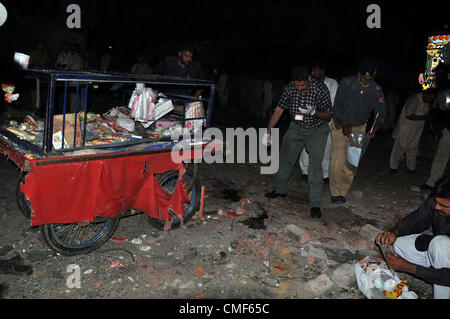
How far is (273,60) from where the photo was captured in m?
19.8

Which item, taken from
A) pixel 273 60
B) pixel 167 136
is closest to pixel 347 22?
pixel 273 60

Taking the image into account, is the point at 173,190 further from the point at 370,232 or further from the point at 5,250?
the point at 370,232

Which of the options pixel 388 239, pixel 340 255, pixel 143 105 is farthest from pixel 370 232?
pixel 143 105

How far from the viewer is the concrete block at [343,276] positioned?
3387mm

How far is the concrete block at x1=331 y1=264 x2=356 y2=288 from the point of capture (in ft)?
11.1

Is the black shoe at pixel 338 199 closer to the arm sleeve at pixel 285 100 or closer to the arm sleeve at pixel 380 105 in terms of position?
the arm sleeve at pixel 380 105

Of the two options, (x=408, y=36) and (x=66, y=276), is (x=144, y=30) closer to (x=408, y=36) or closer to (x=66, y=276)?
(x=408, y=36)

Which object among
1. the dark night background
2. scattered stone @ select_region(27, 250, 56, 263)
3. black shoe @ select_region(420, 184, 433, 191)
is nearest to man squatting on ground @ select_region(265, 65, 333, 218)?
black shoe @ select_region(420, 184, 433, 191)

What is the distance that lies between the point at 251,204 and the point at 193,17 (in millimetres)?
25918

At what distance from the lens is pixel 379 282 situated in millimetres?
3086

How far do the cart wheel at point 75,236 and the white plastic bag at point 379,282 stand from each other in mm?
2532

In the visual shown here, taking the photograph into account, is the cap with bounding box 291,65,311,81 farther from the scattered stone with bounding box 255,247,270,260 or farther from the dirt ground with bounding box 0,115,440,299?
the scattered stone with bounding box 255,247,270,260

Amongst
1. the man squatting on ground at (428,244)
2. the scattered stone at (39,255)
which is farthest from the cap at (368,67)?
the scattered stone at (39,255)

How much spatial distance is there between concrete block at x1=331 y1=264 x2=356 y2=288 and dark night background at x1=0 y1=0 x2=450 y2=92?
47.3ft
